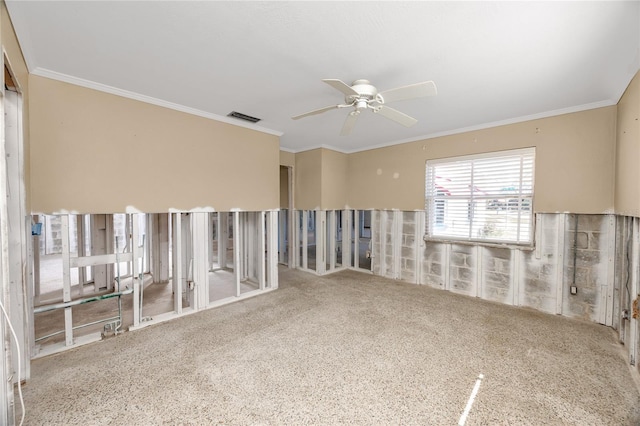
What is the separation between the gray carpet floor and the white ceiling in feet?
8.67

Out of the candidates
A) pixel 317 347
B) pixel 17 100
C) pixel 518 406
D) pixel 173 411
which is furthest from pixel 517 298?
pixel 17 100

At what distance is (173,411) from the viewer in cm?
176

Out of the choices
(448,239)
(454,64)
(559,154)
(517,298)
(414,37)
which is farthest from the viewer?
(448,239)

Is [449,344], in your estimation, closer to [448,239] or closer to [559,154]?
[448,239]

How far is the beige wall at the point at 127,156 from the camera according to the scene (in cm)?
248

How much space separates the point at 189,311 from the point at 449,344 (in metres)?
3.15

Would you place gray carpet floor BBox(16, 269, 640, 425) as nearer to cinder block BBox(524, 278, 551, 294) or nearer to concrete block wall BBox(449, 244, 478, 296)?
cinder block BBox(524, 278, 551, 294)

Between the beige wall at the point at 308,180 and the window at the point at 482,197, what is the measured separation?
2106 millimetres

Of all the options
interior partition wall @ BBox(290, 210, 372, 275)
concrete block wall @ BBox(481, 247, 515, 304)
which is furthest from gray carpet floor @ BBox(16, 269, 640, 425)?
interior partition wall @ BBox(290, 210, 372, 275)

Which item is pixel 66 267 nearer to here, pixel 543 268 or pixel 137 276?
pixel 137 276

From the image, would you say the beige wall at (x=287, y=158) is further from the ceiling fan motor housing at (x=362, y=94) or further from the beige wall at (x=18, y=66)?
the beige wall at (x=18, y=66)

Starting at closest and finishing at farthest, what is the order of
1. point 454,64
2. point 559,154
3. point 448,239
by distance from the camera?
point 454,64
point 559,154
point 448,239

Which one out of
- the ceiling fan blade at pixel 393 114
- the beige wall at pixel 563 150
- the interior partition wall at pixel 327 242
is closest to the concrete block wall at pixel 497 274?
the beige wall at pixel 563 150

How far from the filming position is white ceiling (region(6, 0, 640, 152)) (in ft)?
5.51
